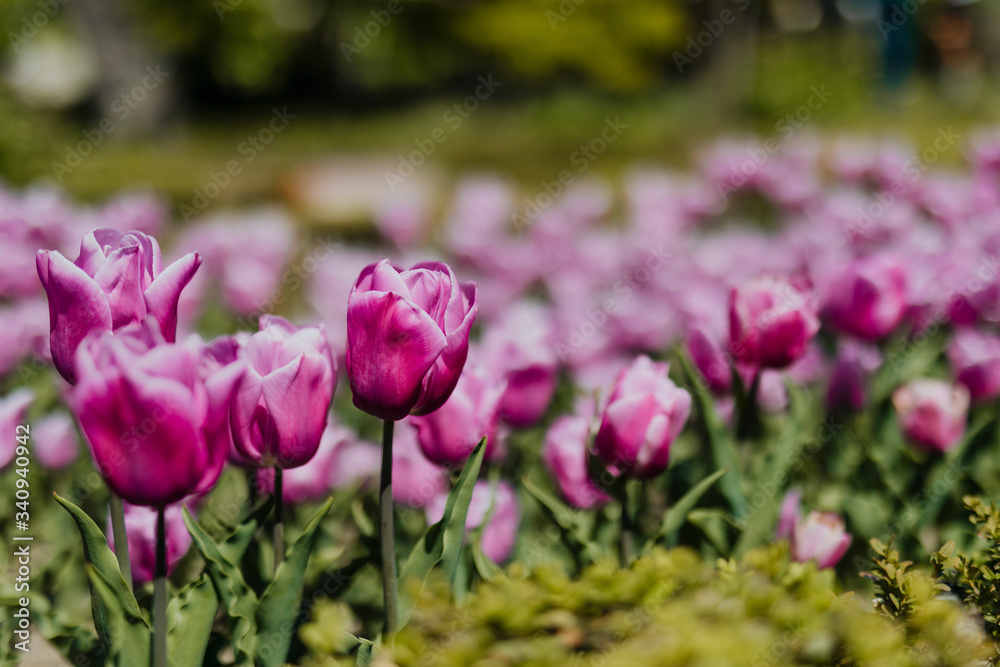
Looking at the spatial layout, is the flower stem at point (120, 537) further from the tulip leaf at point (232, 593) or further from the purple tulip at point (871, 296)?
the purple tulip at point (871, 296)

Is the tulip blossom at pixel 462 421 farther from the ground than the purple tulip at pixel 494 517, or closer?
farther from the ground

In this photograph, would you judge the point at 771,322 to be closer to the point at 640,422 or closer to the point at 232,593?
the point at 640,422

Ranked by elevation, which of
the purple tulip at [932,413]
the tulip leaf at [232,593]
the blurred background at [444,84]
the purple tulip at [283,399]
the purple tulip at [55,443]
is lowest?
the blurred background at [444,84]

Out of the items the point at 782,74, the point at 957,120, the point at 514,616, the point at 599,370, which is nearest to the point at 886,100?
the point at 957,120

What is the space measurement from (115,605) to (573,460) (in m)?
0.91

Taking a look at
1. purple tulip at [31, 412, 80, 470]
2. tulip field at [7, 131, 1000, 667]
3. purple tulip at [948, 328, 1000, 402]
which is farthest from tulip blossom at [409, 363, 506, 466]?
purple tulip at [948, 328, 1000, 402]

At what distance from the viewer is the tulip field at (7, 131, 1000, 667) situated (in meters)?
1.24

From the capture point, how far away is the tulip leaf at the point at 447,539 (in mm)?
1560

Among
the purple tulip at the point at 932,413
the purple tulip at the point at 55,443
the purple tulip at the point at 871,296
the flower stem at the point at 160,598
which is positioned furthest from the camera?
the purple tulip at the point at 55,443

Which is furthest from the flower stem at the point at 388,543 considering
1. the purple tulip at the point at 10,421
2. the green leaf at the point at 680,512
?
the purple tulip at the point at 10,421

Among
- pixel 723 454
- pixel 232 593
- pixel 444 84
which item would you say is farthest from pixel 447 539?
pixel 444 84

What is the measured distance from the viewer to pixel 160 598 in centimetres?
134

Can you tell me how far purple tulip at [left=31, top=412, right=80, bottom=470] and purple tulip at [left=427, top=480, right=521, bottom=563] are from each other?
1.09m

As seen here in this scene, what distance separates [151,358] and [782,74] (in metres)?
15.8
